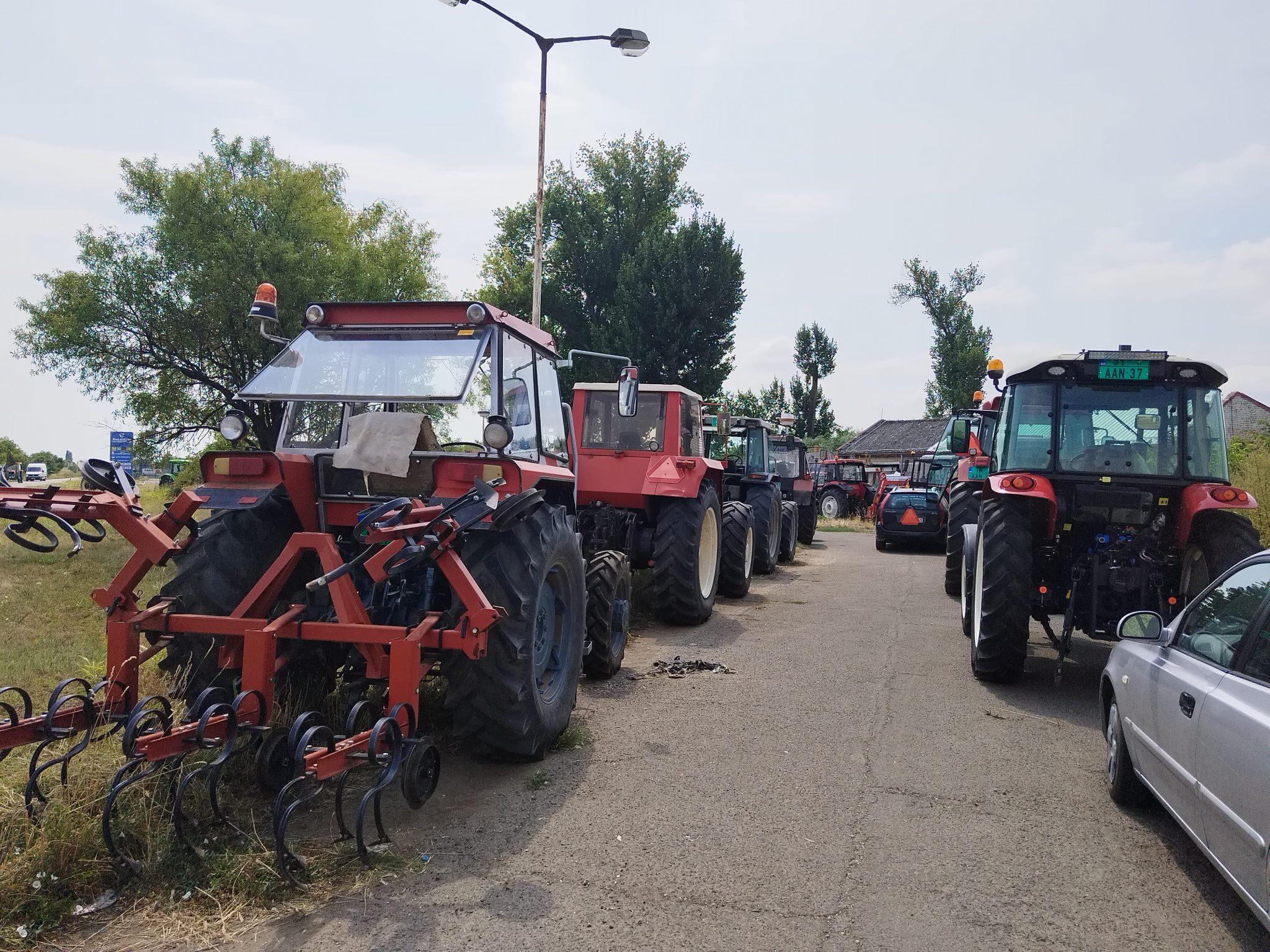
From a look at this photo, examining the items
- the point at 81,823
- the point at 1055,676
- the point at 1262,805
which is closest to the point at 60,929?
the point at 81,823

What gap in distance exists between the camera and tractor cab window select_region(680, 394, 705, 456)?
10.3 m

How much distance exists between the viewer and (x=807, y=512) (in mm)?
20219

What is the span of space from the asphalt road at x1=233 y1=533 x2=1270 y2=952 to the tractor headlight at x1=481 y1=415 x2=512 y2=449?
1.66 meters

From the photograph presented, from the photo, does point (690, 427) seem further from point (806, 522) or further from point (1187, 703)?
point (806, 522)

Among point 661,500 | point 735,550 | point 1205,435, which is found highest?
point 1205,435

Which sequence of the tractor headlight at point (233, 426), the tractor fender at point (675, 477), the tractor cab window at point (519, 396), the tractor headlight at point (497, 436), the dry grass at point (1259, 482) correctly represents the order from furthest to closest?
the dry grass at point (1259, 482), the tractor fender at point (675, 477), the tractor cab window at point (519, 396), the tractor headlight at point (233, 426), the tractor headlight at point (497, 436)

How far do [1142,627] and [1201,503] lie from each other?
2.78m

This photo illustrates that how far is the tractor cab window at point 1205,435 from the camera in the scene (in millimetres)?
6930

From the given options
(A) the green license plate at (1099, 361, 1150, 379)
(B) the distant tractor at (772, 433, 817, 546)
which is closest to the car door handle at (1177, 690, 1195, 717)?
(A) the green license plate at (1099, 361, 1150, 379)

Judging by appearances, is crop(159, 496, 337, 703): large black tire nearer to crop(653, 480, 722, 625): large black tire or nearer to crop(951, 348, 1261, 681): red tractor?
crop(653, 480, 722, 625): large black tire

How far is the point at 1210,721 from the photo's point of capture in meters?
3.29

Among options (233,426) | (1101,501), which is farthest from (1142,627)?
(233,426)

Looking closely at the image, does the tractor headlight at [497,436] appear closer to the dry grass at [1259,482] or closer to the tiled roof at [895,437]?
the dry grass at [1259,482]

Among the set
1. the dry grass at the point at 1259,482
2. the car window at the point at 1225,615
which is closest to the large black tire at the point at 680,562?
the car window at the point at 1225,615
